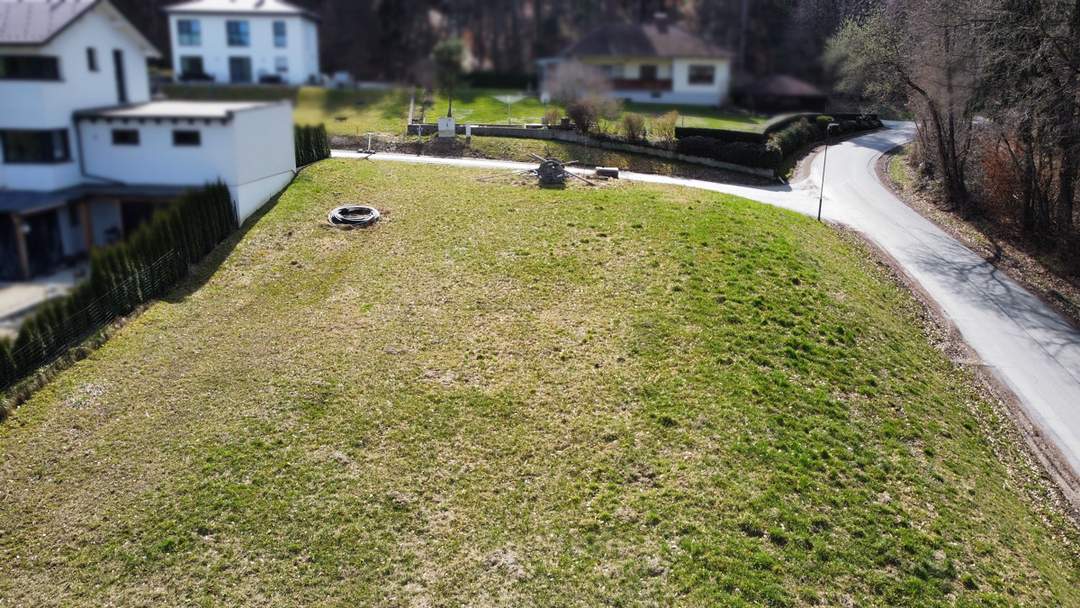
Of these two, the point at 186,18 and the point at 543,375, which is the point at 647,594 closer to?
the point at 543,375

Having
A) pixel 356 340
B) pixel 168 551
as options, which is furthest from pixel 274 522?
pixel 356 340

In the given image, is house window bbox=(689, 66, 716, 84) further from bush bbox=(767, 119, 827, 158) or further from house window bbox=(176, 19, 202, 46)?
house window bbox=(176, 19, 202, 46)

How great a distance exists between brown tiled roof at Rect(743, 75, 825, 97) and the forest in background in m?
1.33

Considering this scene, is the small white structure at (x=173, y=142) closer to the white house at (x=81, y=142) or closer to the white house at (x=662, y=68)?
the white house at (x=81, y=142)

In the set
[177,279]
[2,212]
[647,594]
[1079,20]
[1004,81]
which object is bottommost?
[647,594]

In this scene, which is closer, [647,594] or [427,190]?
[647,594]

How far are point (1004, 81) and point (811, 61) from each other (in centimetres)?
2762

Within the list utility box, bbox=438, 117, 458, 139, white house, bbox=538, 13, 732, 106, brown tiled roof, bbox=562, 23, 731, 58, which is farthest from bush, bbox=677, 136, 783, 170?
brown tiled roof, bbox=562, 23, 731, 58

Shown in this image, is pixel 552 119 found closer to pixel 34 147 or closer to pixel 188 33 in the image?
pixel 188 33

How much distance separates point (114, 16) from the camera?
40.2 feet

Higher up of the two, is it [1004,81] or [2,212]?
[1004,81]

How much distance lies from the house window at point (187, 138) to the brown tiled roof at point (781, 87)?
4411 centimetres

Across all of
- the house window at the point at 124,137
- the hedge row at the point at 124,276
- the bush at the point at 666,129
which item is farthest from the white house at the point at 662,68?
the house window at the point at 124,137

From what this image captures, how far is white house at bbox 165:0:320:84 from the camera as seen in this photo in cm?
3641
